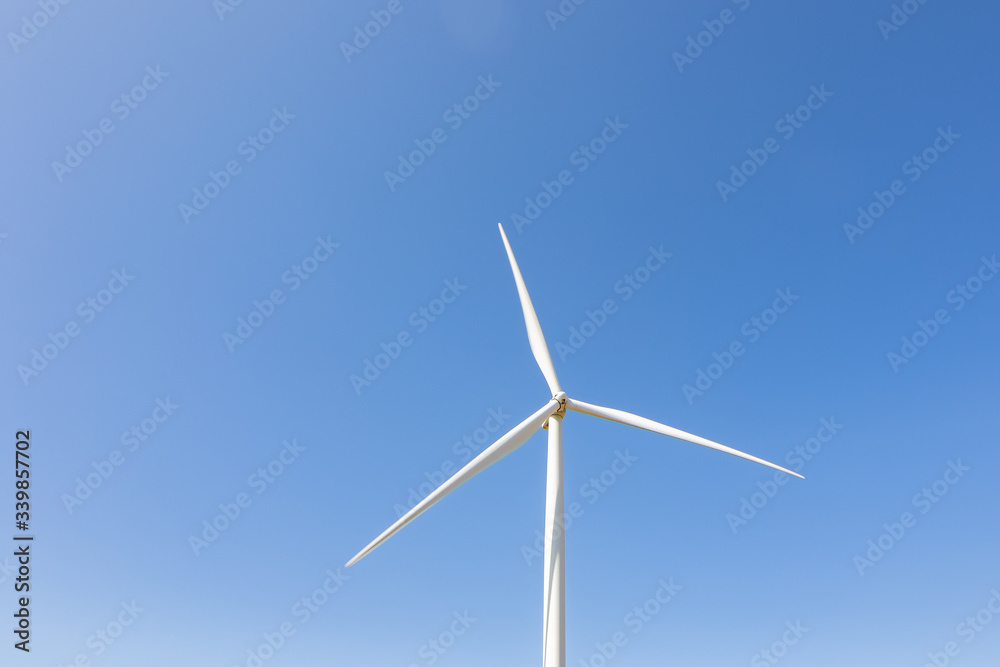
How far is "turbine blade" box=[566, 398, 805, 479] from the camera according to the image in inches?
996

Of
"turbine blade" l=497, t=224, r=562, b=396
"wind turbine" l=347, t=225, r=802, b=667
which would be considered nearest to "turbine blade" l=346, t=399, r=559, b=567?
"wind turbine" l=347, t=225, r=802, b=667

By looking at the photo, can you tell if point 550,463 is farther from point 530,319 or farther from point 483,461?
point 530,319

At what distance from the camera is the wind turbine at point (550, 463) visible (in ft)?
65.1

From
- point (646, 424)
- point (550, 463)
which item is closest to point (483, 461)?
point (550, 463)

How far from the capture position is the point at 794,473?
23812 mm

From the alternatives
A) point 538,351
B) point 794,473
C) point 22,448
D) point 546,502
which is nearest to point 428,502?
point 546,502

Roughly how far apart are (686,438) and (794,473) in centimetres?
417

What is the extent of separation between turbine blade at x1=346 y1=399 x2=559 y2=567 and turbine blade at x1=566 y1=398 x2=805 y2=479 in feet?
4.71

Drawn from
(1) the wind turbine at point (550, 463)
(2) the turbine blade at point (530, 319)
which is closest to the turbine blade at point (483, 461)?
(1) the wind turbine at point (550, 463)

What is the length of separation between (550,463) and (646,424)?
5265 millimetres

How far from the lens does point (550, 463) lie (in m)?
A: 23.4

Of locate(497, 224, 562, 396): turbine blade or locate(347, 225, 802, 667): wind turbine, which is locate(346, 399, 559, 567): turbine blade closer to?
locate(347, 225, 802, 667): wind turbine

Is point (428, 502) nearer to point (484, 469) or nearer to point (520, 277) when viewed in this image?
point (484, 469)

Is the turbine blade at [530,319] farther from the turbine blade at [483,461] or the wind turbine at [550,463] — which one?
the turbine blade at [483,461]
